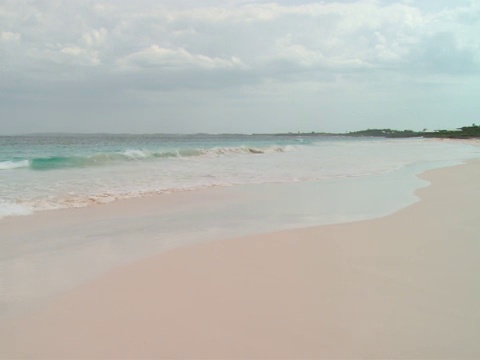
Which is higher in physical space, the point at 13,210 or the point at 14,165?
the point at 13,210

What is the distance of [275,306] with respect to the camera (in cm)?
300

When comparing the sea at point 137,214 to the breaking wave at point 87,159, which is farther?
the breaking wave at point 87,159

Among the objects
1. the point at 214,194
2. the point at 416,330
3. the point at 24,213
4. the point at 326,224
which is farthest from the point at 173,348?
the point at 214,194

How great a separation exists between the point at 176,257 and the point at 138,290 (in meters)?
0.91

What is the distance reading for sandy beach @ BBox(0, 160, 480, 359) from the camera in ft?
8.22

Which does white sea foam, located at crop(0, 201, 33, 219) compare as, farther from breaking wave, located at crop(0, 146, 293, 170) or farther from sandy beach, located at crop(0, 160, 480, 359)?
breaking wave, located at crop(0, 146, 293, 170)

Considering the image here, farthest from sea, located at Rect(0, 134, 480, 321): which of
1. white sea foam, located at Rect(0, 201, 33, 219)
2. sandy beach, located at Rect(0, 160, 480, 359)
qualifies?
sandy beach, located at Rect(0, 160, 480, 359)

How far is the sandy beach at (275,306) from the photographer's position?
2506 mm

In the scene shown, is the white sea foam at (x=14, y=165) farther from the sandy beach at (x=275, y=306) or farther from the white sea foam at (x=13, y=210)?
Answer: the sandy beach at (x=275, y=306)

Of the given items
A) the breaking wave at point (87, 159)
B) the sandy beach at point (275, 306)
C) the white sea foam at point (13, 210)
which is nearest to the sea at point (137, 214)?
the white sea foam at point (13, 210)

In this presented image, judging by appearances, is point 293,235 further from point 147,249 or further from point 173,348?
point 173,348

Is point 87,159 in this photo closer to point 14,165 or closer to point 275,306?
point 14,165

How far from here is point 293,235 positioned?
5.07 meters

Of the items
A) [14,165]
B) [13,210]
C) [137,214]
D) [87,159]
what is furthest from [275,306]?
[87,159]
